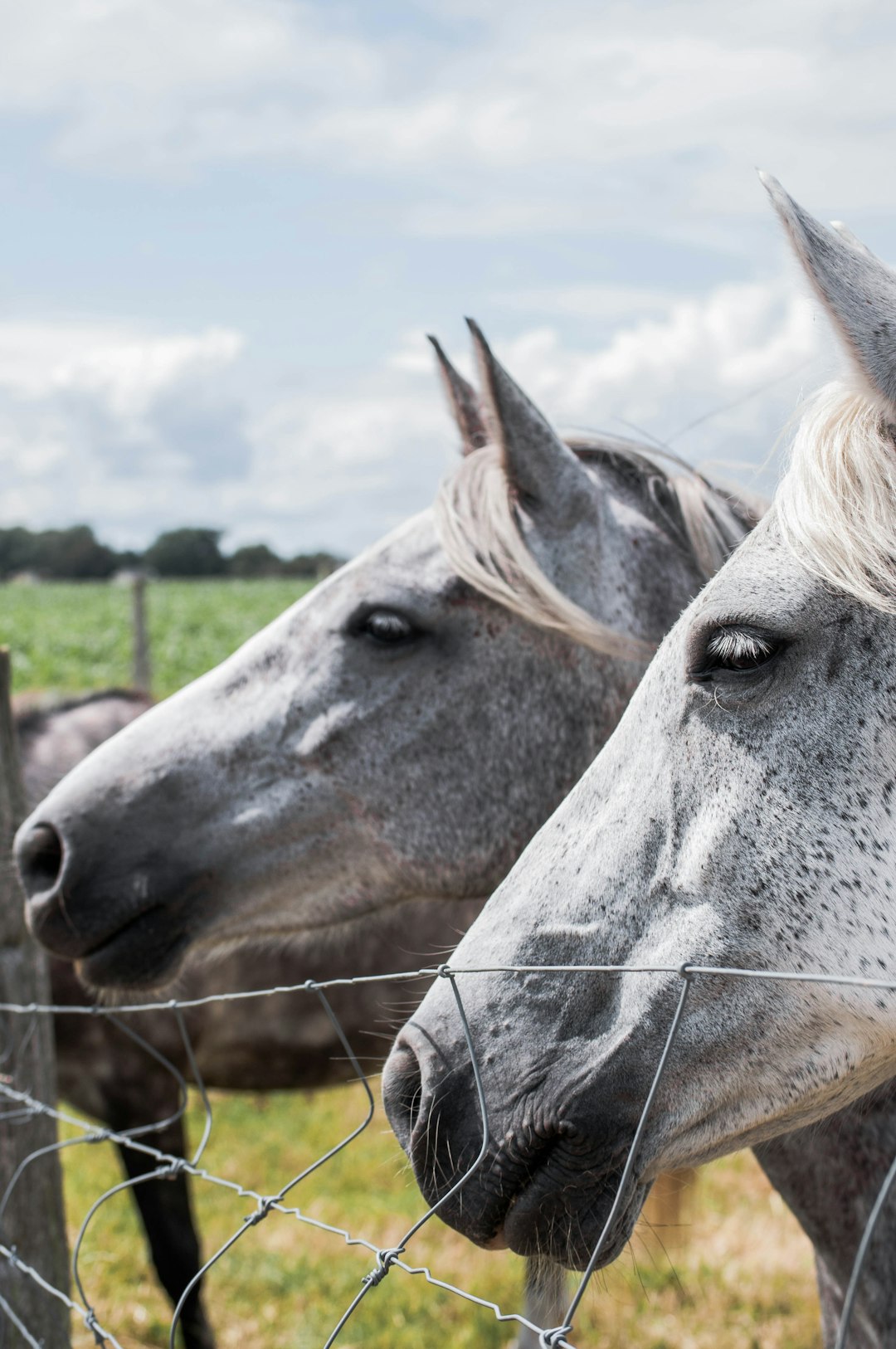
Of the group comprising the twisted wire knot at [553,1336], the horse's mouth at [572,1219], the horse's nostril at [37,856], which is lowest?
the horse's mouth at [572,1219]

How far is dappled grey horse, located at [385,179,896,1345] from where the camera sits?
1.31m

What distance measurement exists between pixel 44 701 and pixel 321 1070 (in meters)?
2.03

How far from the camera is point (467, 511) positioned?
7.80 feet

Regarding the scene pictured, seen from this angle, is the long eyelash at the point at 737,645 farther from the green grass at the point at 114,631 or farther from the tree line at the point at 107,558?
the tree line at the point at 107,558

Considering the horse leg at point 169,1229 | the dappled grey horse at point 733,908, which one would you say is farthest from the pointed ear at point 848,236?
the horse leg at point 169,1229

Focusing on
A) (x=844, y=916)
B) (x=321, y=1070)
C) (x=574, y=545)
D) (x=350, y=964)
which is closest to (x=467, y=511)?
(x=574, y=545)

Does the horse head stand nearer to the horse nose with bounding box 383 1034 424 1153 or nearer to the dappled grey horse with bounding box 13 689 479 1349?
the horse nose with bounding box 383 1034 424 1153

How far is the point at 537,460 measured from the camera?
2340 mm

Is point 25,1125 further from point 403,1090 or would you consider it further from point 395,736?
point 403,1090

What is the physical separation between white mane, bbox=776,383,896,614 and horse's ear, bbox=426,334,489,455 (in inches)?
53.8

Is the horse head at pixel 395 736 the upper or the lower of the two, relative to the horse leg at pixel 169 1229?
upper

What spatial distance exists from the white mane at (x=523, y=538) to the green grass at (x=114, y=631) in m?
12.0

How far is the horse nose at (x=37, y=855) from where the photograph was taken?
8.01ft

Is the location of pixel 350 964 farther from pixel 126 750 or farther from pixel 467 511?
pixel 467 511
